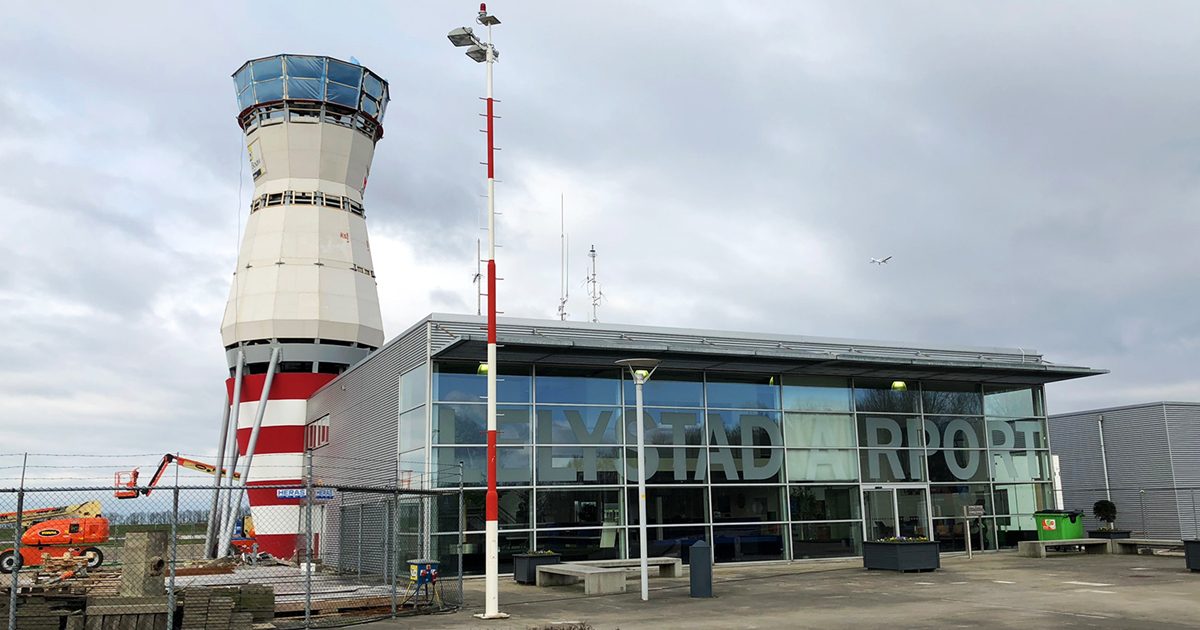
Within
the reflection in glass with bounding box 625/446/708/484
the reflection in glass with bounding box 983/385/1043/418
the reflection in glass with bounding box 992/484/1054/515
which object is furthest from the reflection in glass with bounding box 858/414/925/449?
the reflection in glass with bounding box 625/446/708/484

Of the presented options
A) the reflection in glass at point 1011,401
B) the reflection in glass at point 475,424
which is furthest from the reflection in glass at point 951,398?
the reflection in glass at point 475,424

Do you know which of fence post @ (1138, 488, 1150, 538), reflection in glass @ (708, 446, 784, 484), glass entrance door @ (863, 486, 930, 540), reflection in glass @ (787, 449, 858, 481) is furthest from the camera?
fence post @ (1138, 488, 1150, 538)

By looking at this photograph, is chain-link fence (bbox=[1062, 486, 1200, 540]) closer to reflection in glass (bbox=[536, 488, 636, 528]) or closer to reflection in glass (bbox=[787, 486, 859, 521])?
reflection in glass (bbox=[787, 486, 859, 521])

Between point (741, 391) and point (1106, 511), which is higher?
point (741, 391)

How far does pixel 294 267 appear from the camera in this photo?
121 ft

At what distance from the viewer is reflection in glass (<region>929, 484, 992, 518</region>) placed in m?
31.6

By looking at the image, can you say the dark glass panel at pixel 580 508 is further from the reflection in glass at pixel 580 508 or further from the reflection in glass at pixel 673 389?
the reflection in glass at pixel 673 389

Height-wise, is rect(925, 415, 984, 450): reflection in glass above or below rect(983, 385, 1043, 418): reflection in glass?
below

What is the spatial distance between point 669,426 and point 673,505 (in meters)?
2.27

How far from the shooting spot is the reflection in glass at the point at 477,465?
2514 centimetres

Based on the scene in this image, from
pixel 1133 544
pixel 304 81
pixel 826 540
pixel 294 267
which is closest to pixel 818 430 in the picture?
pixel 826 540

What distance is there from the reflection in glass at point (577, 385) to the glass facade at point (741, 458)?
41 mm

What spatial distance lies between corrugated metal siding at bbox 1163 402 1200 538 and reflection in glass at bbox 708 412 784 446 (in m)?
17.4

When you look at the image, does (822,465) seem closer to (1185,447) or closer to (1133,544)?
(1133,544)
